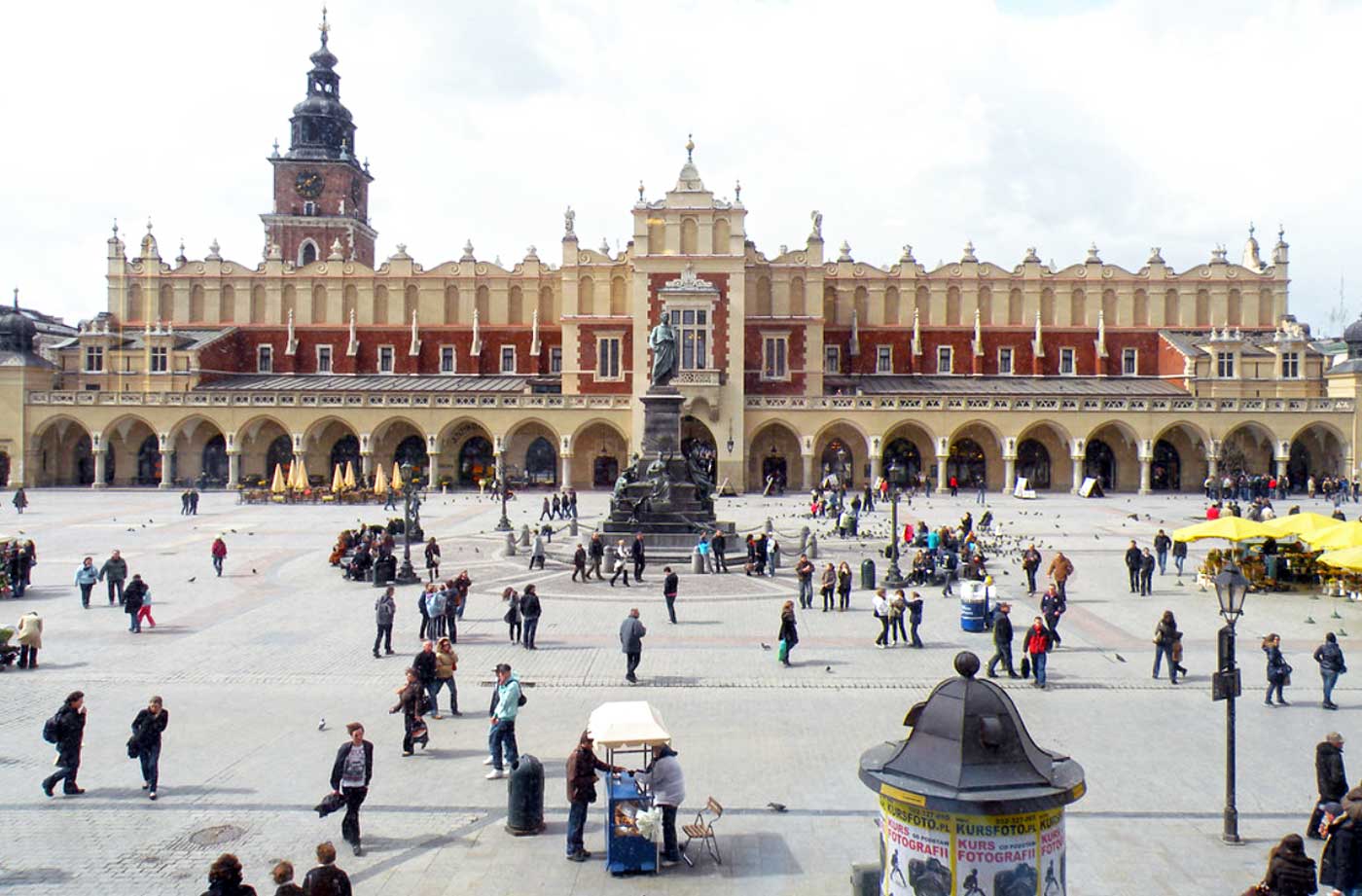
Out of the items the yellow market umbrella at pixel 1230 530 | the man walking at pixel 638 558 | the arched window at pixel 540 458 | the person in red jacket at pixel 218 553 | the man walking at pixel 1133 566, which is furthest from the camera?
the arched window at pixel 540 458

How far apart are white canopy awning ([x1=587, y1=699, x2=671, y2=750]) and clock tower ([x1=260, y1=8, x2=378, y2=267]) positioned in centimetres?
7228

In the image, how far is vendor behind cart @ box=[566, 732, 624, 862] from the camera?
9734mm

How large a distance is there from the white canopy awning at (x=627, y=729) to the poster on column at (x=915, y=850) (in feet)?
12.6

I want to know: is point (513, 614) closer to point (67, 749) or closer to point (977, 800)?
point (67, 749)

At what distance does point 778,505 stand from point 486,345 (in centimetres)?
2489

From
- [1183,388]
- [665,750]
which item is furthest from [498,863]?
[1183,388]

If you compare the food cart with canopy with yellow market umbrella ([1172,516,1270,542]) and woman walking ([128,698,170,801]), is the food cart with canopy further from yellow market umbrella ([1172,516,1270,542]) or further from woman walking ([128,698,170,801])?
yellow market umbrella ([1172,516,1270,542])

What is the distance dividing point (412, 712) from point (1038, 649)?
29.9 feet

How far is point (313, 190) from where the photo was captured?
77812 millimetres

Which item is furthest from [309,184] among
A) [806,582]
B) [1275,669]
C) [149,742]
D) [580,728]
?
[1275,669]

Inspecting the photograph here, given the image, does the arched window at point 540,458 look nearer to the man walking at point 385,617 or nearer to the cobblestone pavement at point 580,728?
the cobblestone pavement at point 580,728

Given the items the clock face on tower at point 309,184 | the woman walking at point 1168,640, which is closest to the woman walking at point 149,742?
the woman walking at point 1168,640

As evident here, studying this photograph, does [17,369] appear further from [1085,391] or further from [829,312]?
[1085,391]

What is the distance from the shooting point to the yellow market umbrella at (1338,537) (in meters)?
22.8
